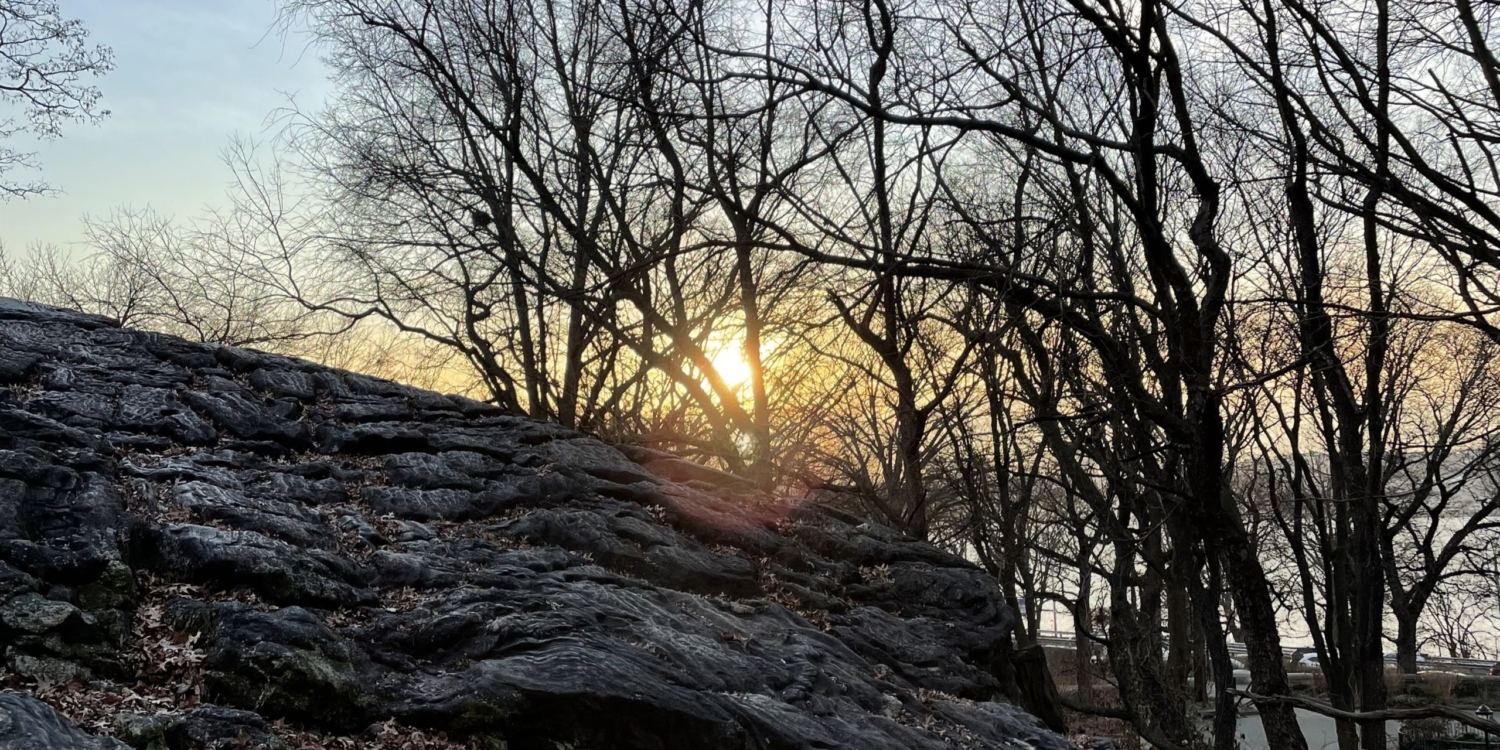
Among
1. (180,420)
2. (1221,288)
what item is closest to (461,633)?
(180,420)


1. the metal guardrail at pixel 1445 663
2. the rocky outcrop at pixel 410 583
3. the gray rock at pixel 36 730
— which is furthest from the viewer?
the metal guardrail at pixel 1445 663

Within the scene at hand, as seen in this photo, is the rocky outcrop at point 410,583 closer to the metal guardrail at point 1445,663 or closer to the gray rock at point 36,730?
the gray rock at point 36,730

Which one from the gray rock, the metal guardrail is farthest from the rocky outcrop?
the metal guardrail

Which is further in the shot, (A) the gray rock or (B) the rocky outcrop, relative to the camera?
(B) the rocky outcrop

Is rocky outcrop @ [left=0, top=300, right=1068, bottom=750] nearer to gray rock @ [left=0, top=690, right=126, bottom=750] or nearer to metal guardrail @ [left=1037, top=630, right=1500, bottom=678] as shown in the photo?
gray rock @ [left=0, top=690, right=126, bottom=750]

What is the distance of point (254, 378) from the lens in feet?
37.6

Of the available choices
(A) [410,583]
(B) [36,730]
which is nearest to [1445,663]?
(A) [410,583]

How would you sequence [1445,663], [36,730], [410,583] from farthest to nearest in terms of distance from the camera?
[1445,663] < [410,583] < [36,730]

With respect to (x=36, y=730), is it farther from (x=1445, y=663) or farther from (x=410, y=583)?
(x=1445, y=663)

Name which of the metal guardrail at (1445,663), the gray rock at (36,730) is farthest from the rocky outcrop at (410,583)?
the metal guardrail at (1445,663)

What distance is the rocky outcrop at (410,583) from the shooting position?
5551 mm

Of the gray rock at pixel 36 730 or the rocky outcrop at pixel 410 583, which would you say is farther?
the rocky outcrop at pixel 410 583

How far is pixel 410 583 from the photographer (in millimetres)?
7301

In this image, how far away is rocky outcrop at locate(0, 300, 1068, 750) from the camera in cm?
555
